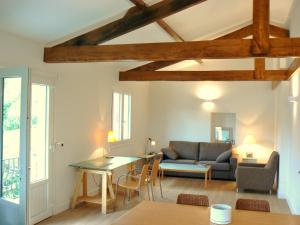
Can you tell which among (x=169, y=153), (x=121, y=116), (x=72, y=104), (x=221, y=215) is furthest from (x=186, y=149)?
(x=221, y=215)

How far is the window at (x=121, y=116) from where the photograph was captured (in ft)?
25.6

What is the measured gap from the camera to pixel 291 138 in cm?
613

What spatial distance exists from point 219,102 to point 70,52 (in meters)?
5.44

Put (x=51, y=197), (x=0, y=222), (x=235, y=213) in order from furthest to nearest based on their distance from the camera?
(x=51, y=197), (x=0, y=222), (x=235, y=213)

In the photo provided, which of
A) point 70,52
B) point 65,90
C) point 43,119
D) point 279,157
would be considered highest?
point 70,52

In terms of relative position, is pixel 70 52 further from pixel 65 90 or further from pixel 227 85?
pixel 227 85

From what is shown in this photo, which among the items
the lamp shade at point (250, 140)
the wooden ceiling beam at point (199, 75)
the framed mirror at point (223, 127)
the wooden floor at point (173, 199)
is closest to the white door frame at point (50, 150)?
the wooden floor at point (173, 199)

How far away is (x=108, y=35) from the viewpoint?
4.90m

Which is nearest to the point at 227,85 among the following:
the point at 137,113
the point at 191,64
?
the point at 191,64

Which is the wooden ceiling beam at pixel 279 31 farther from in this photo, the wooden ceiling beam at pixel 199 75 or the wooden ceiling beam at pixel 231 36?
the wooden ceiling beam at pixel 199 75

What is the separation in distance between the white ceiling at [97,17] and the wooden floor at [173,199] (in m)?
2.68

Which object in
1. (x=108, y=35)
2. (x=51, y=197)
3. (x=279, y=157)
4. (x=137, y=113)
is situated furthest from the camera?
(x=137, y=113)

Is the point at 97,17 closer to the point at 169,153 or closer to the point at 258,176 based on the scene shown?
the point at 258,176

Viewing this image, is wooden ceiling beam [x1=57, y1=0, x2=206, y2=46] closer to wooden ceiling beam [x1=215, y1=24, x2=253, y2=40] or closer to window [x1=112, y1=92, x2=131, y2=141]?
window [x1=112, y1=92, x2=131, y2=141]
